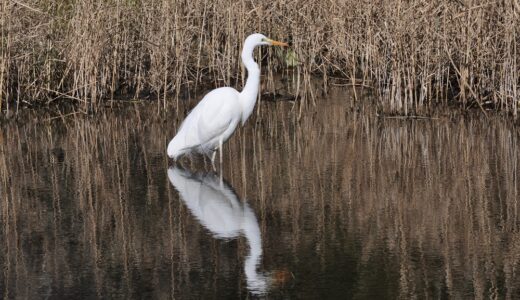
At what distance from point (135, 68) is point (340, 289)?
26.4ft

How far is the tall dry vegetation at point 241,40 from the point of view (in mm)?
10352

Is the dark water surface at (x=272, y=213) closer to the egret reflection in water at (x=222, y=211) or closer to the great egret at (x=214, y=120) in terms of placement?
the egret reflection in water at (x=222, y=211)

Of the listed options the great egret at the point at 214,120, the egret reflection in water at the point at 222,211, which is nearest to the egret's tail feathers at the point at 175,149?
the great egret at the point at 214,120

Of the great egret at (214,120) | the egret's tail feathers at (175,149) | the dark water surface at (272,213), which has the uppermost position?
the great egret at (214,120)

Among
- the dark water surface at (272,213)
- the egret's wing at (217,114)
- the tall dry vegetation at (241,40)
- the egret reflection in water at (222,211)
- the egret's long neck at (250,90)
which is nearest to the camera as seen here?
the dark water surface at (272,213)

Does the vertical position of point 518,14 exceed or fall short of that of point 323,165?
it exceeds it

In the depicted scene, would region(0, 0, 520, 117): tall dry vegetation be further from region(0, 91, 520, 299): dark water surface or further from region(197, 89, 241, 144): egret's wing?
region(197, 89, 241, 144): egret's wing

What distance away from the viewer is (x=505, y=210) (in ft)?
21.6

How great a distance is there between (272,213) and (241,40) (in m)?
5.13

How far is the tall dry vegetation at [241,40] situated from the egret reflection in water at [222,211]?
10.8ft

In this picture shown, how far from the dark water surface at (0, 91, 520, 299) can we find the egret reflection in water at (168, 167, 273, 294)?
0.01 metres

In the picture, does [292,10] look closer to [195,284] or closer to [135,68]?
[135,68]

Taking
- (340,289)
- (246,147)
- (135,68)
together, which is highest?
(135,68)

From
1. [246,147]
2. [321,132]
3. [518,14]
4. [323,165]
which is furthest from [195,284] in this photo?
[518,14]
